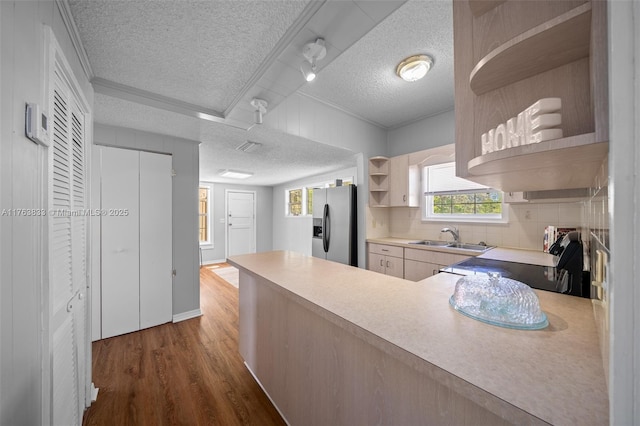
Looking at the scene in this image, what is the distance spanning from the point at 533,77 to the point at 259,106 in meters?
1.84

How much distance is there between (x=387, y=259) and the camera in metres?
3.21

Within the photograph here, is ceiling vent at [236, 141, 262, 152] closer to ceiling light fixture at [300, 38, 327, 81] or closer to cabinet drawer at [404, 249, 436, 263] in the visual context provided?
ceiling light fixture at [300, 38, 327, 81]

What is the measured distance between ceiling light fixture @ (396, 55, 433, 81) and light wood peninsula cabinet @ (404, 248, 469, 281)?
5.87ft

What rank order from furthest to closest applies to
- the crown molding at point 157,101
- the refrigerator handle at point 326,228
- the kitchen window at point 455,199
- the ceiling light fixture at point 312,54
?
the refrigerator handle at point 326,228 → the kitchen window at point 455,199 → the crown molding at point 157,101 → the ceiling light fixture at point 312,54

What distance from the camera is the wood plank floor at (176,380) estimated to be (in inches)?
63.0

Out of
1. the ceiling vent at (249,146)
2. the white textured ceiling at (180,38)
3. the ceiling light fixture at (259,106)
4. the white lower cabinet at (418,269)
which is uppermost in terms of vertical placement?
the white textured ceiling at (180,38)

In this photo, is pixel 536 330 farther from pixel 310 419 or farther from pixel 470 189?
pixel 470 189

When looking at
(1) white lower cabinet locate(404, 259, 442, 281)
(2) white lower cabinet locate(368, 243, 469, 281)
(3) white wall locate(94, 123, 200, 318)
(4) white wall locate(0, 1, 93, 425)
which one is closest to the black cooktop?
(2) white lower cabinet locate(368, 243, 469, 281)

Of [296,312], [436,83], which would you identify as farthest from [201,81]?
[436,83]

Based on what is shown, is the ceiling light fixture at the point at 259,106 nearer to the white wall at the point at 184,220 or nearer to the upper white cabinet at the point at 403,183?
the white wall at the point at 184,220

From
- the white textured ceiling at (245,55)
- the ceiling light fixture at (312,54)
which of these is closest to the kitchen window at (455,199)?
the white textured ceiling at (245,55)

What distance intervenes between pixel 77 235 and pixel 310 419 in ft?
5.49

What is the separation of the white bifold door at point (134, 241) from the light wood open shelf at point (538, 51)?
3160 millimetres

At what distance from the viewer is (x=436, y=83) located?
2.42m
